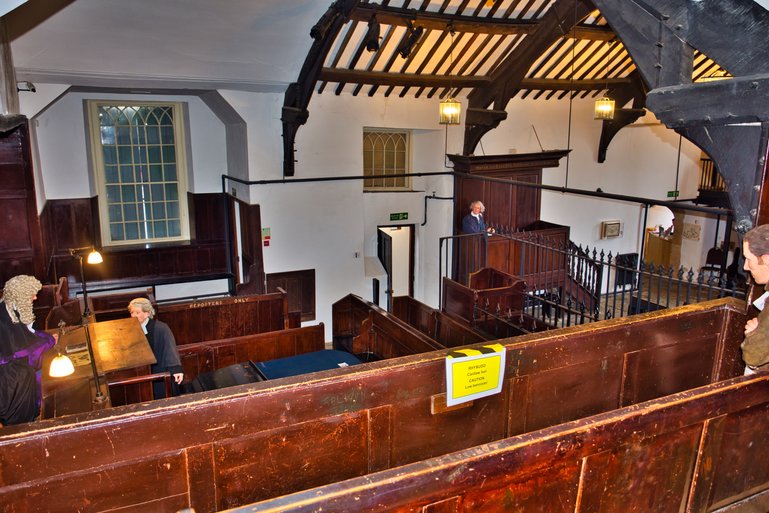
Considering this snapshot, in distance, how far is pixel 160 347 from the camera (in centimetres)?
471

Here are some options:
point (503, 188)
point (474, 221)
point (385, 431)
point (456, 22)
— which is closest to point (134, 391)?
point (385, 431)

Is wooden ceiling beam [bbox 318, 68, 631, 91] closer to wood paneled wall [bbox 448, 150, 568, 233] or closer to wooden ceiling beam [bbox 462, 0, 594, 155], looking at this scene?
wooden ceiling beam [bbox 462, 0, 594, 155]

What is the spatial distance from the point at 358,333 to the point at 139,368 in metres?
2.21

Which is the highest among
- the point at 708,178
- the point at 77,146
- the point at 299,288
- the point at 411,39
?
the point at 411,39

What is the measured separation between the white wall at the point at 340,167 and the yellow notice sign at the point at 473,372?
6525 millimetres

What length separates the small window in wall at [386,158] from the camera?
9.77 m

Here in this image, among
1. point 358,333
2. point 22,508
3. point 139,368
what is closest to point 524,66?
point 358,333

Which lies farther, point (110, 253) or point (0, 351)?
point (110, 253)

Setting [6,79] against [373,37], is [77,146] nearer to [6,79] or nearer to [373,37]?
[6,79]

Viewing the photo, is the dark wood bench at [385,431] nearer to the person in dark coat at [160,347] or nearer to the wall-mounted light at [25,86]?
the person in dark coat at [160,347]

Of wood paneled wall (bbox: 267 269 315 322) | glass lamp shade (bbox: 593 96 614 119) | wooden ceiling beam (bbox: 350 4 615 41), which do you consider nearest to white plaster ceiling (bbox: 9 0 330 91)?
wooden ceiling beam (bbox: 350 4 615 41)

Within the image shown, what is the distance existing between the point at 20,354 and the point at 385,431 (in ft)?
9.63

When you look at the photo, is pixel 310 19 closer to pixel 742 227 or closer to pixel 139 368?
pixel 139 368

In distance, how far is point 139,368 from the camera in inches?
166
